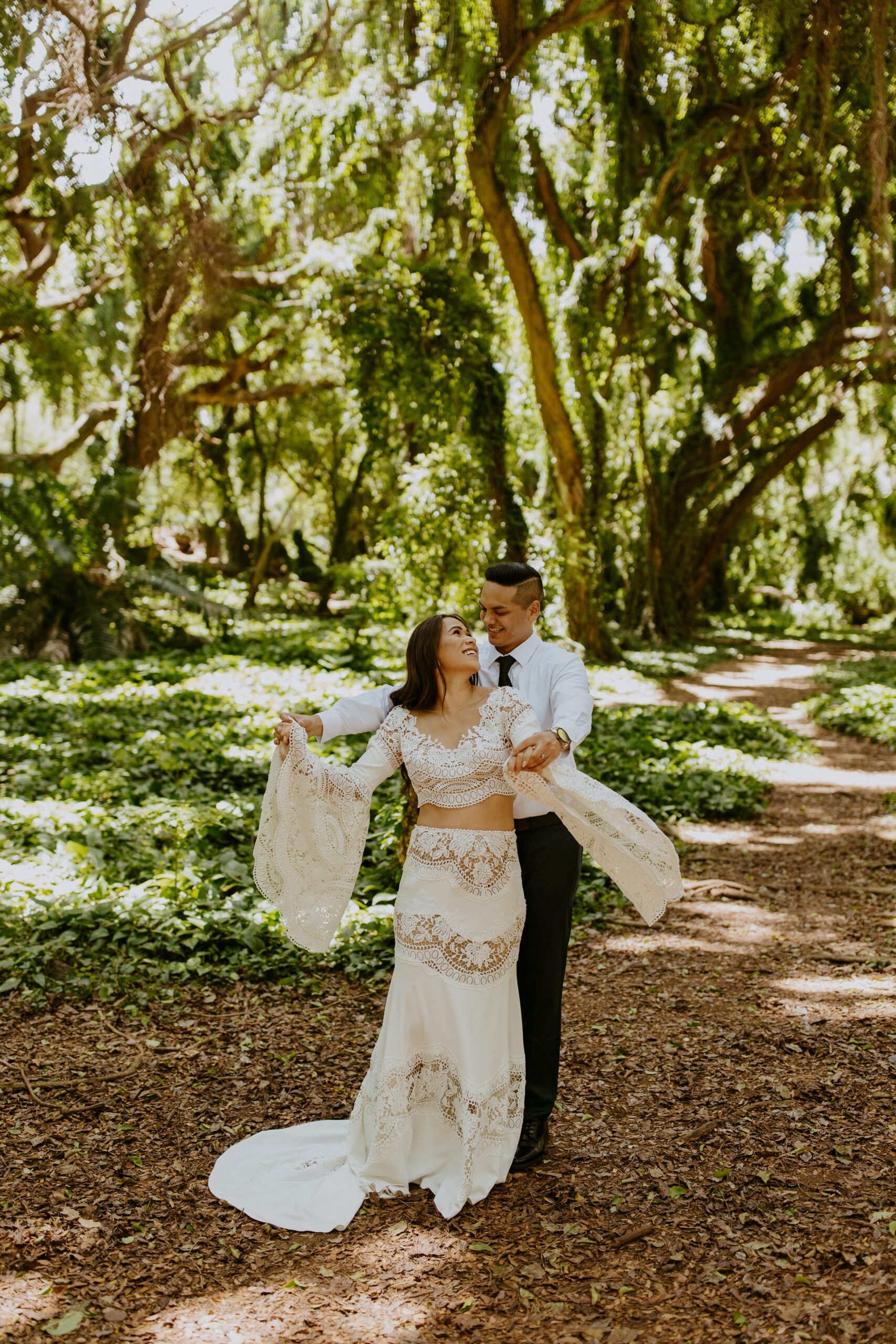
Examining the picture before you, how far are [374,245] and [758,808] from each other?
10.5m

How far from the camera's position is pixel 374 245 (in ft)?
50.1

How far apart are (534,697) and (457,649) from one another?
1.27 ft

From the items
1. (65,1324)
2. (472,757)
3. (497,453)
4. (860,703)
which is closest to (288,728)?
(472,757)

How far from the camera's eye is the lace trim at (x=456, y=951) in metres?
3.37

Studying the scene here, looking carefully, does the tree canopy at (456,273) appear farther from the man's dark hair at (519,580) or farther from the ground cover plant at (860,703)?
the man's dark hair at (519,580)

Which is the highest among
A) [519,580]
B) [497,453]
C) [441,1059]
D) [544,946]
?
[497,453]

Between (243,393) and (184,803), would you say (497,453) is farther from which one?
(184,803)

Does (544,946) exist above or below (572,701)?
below

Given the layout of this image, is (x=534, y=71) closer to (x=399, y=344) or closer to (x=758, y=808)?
(x=399, y=344)

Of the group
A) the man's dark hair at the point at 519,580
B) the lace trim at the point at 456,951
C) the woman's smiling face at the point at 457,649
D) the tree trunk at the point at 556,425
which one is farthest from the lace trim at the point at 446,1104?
the tree trunk at the point at 556,425

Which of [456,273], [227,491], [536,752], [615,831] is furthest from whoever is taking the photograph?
[227,491]

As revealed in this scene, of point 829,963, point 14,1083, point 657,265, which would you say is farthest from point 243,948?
point 657,265

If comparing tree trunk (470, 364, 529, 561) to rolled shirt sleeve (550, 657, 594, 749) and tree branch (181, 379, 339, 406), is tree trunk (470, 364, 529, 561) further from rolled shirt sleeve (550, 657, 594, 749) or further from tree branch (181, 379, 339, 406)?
rolled shirt sleeve (550, 657, 594, 749)

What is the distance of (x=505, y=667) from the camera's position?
378 cm
